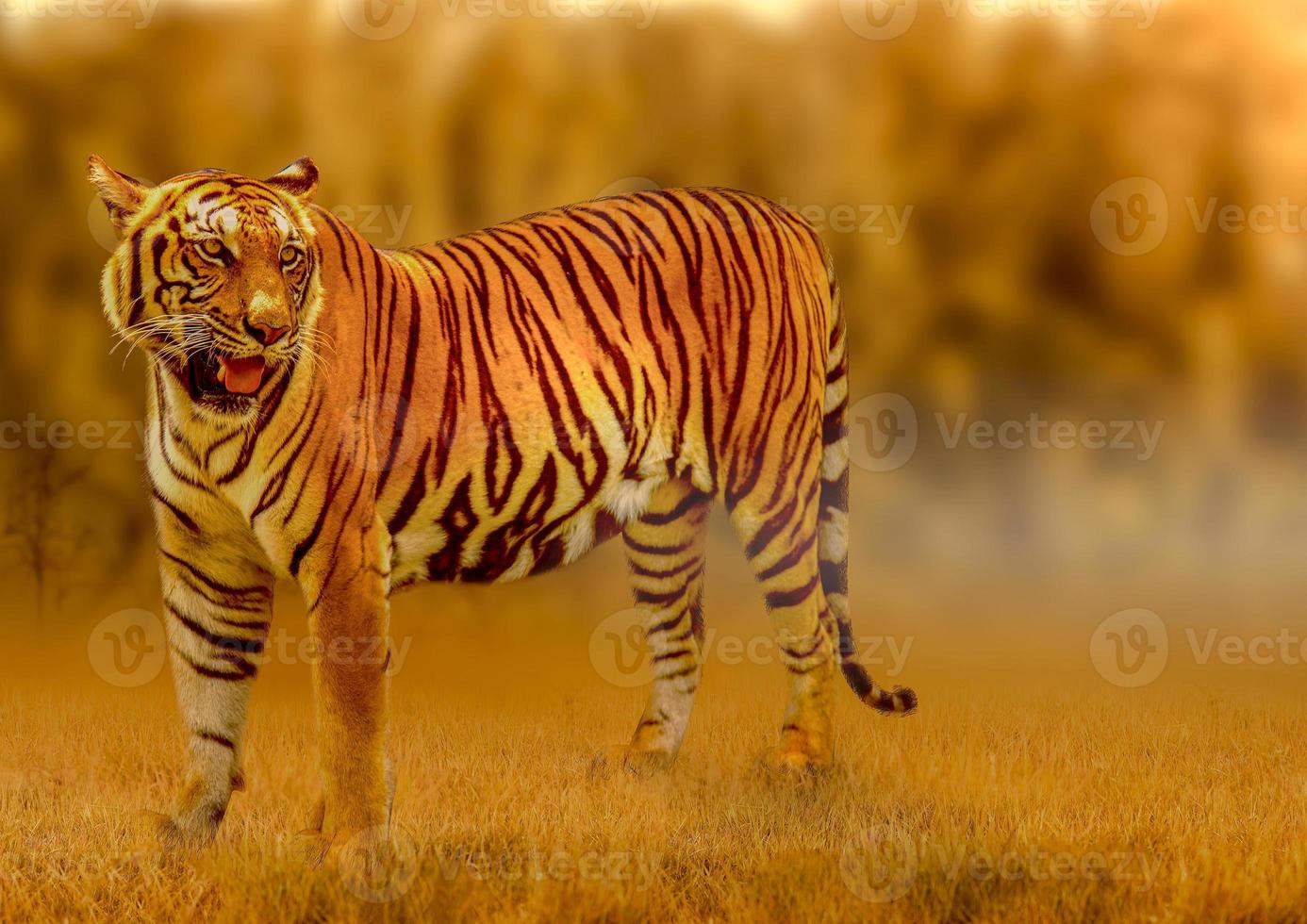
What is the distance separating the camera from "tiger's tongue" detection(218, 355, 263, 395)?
4.22 m

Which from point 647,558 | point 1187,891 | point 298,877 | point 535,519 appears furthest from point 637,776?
point 1187,891

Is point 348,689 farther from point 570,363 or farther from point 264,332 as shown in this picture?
point 570,363

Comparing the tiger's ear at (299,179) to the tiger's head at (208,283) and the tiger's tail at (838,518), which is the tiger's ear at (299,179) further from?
the tiger's tail at (838,518)

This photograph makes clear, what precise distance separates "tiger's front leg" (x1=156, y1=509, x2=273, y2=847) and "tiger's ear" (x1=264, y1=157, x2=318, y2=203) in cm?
108

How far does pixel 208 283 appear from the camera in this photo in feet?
13.7

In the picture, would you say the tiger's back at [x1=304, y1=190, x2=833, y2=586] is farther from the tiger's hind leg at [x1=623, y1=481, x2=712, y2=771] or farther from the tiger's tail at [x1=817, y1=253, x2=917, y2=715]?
the tiger's hind leg at [x1=623, y1=481, x2=712, y2=771]

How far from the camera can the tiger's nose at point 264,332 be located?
13.6 feet

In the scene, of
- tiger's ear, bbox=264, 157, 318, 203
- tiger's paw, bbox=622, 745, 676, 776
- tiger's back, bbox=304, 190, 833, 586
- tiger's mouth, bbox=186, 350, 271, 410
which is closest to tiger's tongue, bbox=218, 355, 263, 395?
tiger's mouth, bbox=186, 350, 271, 410

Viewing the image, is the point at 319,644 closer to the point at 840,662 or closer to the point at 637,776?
the point at 637,776

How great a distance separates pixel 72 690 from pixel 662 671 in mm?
2815

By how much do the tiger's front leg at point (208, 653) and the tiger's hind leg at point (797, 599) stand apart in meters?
1.92

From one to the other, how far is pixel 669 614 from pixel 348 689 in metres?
1.91

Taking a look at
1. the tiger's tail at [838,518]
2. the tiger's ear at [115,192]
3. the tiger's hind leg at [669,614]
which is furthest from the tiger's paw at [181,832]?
the tiger's tail at [838,518]

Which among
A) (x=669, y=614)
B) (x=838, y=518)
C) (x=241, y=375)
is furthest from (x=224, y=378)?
(x=838, y=518)
